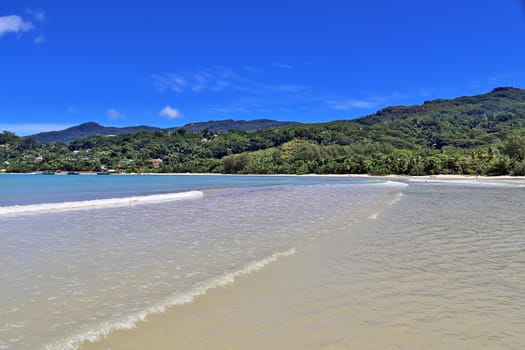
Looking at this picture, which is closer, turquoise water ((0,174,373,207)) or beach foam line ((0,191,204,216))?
beach foam line ((0,191,204,216))

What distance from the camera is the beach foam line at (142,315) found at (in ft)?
16.0

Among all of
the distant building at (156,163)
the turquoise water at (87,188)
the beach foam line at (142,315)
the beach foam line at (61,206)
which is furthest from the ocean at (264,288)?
the distant building at (156,163)

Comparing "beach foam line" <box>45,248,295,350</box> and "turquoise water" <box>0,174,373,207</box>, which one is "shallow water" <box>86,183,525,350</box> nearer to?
"beach foam line" <box>45,248,295,350</box>

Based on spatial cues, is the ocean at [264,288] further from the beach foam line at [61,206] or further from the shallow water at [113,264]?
the beach foam line at [61,206]

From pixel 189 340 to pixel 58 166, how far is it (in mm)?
199931

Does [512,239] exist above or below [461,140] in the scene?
below

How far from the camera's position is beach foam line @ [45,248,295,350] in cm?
487

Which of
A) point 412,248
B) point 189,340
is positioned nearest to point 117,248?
point 189,340

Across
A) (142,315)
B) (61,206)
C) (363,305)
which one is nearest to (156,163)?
(61,206)

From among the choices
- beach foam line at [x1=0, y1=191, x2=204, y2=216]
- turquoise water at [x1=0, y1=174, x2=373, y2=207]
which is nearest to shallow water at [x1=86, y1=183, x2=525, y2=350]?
beach foam line at [x1=0, y1=191, x2=204, y2=216]

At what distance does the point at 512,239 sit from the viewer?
11859mm

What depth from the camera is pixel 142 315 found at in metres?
5.77

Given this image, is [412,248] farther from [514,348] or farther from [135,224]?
[135,224]

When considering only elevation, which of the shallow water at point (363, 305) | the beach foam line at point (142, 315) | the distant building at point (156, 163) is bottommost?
the shallow water at point (363, 305)
